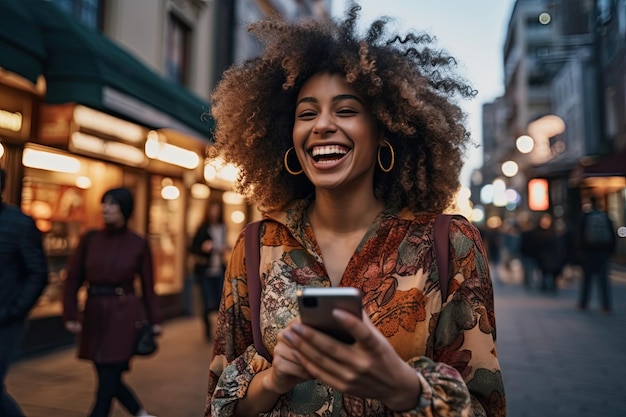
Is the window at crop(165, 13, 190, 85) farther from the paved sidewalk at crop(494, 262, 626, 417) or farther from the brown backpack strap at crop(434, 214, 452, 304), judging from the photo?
the brown backpack strap at crop(434, 214, 452, 304)

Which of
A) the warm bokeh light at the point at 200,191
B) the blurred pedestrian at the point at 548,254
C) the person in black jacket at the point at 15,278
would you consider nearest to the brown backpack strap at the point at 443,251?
the person in black jacket at the point at 15,278

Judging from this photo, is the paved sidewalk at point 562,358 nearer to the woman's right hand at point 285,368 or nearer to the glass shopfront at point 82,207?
the woman's right hand at point 285,368

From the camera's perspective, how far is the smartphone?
924 mm

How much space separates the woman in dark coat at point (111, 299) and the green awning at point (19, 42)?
1.58 meters

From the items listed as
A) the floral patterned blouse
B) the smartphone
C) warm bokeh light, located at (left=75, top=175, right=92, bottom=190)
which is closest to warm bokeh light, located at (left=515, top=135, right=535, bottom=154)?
warm bokeh light, located at (left=75, top=175, right=92, bottom=190)

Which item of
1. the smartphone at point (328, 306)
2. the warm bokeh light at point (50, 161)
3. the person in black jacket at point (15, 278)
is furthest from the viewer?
the warm bokeh light at point (50, 161)

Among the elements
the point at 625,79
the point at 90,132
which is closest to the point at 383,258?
the point at 90,132

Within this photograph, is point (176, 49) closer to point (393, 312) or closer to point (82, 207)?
point (82, 207)

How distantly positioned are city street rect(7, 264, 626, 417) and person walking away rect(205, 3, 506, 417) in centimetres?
309

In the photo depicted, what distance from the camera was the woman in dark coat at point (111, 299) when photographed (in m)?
3.67

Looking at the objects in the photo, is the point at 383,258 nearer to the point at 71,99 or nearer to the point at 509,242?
the point at 71,99

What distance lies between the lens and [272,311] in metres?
1.45

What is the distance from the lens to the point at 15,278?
3291 mm

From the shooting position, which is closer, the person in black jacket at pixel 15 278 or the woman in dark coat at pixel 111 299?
the person in black jacket at pixel 15 278
